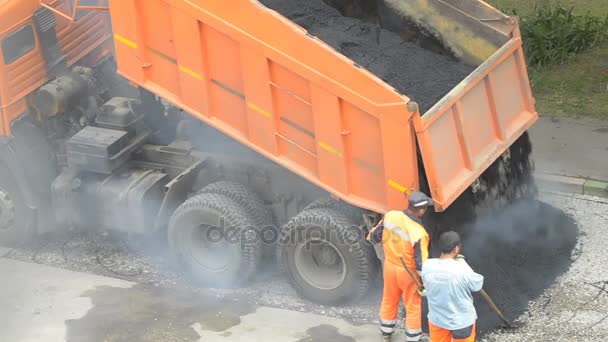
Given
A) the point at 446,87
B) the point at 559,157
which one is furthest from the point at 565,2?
the point at 446,87

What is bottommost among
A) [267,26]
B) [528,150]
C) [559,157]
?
[559,157]

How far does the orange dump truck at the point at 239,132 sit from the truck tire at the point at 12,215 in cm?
2

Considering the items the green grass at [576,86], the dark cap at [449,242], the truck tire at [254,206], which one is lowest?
the green grass at [576,86]

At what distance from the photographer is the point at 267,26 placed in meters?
7.81

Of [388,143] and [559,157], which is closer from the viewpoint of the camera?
[388,143]

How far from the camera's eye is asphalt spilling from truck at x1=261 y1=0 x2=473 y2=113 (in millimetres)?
8453

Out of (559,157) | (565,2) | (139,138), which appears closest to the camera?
(139,138)

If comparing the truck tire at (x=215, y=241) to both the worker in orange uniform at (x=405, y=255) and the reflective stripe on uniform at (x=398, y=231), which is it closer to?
the worker in orange uniform at (x=405, y=255)

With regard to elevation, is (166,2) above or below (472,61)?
above

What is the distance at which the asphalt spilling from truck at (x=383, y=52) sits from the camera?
845cm

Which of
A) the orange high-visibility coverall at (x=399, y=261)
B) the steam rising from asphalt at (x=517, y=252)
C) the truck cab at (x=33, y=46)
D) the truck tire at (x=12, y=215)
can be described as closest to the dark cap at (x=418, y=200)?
the orange high-visibility coverall at (x=399, y=261)

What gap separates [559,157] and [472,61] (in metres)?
2.77

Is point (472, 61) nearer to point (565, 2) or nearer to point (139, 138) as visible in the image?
point (139, 138)

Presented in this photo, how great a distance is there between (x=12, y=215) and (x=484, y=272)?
4844 mm
